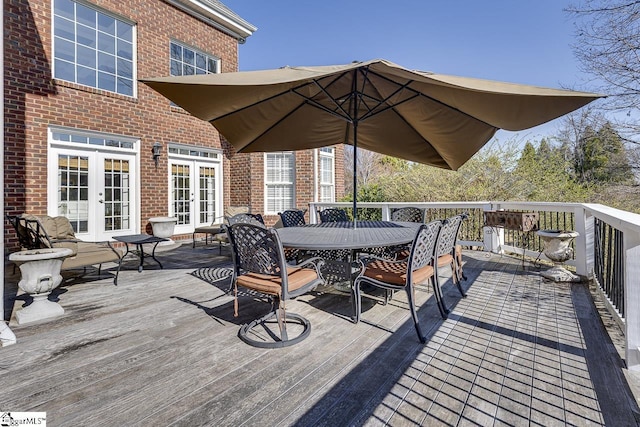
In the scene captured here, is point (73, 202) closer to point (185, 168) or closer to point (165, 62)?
point (185, 168)

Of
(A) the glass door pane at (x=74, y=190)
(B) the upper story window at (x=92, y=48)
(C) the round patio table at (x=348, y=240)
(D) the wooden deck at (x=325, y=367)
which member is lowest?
(D) the wooden deck at (x=325, y=367)

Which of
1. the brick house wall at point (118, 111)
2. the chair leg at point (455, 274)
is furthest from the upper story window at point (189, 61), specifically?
the chair leg at point (455, 274)

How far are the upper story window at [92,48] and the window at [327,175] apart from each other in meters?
4.89

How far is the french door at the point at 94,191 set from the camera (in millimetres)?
5961

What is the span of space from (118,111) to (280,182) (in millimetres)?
4032

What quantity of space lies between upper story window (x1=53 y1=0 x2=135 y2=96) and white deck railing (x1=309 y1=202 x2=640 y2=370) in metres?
4.93

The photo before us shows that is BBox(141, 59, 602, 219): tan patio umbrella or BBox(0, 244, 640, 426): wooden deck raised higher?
BBox(141, 59, 602, 219): tan patio umbrella

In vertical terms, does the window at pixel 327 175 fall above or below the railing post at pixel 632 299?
above

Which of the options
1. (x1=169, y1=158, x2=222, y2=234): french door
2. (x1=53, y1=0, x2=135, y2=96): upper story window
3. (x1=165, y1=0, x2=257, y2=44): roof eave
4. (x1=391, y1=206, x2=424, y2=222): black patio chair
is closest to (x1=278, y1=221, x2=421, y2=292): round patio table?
(x1=391, y1=206, x2=424, y2=222): black patio chair

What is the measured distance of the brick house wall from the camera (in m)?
5.39

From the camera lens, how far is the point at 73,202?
20.1 ft

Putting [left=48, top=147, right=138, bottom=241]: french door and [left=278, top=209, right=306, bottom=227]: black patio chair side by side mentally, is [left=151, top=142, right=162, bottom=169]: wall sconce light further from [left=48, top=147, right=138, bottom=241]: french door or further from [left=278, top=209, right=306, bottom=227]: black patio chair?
[left=278, top=209, right=306, bottom=227]: black patio chair

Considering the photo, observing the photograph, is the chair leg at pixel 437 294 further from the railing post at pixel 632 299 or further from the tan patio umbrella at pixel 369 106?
the tan patio umbrella at pixel 369 106

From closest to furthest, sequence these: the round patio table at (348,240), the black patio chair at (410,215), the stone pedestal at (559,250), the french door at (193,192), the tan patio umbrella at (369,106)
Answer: the tan patio umbrella at (369,106), the round patio table at (348,240), the stone pedestal at (559,250), the black patio chair at (410,215), the french door at (193,192)
